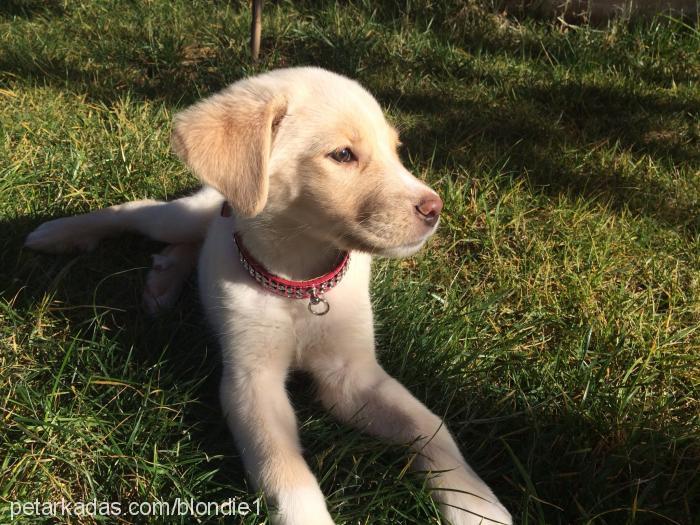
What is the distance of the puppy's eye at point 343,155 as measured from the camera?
6.75ft

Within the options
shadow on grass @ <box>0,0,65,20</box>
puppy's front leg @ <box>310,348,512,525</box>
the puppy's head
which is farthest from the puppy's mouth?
shadow on grass @ <box>0,0,65,20</box>

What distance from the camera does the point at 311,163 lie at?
2053mm

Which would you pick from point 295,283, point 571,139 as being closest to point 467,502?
point 295,283

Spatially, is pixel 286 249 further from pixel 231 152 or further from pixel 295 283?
pixel 231 152

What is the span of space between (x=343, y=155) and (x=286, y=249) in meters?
0.39

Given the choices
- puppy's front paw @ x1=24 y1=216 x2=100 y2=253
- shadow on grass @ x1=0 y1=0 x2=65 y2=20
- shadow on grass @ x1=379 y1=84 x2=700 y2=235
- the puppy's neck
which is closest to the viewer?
the puppy's neck

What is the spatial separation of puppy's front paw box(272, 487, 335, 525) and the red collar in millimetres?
664

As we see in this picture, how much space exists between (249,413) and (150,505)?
369mm

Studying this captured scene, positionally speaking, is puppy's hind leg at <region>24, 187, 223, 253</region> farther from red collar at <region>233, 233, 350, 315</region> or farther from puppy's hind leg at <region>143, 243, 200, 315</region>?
red collar at <region>233, 233, 350, 315</region>

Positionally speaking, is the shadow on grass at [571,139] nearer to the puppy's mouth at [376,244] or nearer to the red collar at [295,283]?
the red collar at [295,283]

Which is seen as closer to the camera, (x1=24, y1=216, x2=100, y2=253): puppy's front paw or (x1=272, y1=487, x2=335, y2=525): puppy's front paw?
(x1=272, y1=487, x2=335, y2=525): puppy's front paw

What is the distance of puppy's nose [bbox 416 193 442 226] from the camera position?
79.7 inches

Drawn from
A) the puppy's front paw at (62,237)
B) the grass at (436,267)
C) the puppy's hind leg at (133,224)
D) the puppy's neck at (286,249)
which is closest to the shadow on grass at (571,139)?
the grass at (436,267)

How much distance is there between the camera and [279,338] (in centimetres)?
226
